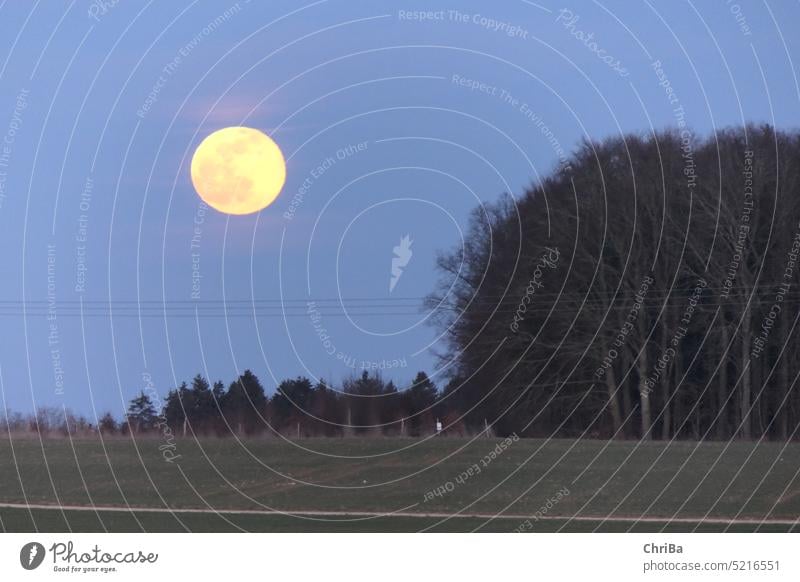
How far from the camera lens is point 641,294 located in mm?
47562

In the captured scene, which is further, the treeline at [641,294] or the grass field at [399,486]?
the treeline at [641,294]

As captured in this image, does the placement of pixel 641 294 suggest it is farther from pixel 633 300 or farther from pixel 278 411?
pixel 278 411

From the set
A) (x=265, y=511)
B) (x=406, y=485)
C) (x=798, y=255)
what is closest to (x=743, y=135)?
(x=798, y=255)

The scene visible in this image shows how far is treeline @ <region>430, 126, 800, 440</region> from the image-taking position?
44781mm

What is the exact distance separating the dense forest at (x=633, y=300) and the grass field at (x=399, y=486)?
10.4 ft

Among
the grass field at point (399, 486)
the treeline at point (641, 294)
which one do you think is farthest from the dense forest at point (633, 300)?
the grass field at point (399, 486)

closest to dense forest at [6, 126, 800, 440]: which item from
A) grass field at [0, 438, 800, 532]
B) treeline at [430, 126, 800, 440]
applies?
treeline at [430, 126, 800, 440]

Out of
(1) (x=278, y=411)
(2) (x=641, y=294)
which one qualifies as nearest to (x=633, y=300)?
(2) (x=641, y=294)

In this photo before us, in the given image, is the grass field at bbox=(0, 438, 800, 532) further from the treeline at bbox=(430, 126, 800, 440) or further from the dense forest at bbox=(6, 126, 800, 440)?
the treeline at bbox=(430, 126, 800, 440)

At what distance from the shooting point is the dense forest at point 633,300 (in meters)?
43.6

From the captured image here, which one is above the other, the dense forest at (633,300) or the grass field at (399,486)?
the dense forest at (633,300)

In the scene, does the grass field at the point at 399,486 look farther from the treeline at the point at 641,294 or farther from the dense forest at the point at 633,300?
the treeline at the point at 641,294
